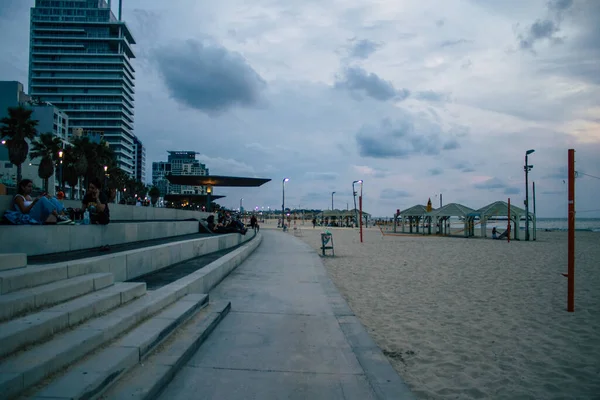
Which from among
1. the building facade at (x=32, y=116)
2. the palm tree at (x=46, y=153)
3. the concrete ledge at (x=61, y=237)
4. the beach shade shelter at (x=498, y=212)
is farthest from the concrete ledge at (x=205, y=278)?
the building facade at (x=32, y=116)

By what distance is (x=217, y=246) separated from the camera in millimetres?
14211

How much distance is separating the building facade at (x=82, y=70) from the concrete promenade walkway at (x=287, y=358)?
124932 millimetres

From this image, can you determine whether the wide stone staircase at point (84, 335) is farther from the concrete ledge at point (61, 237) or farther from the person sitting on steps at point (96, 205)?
the person sitting on steps at point (96, 205)

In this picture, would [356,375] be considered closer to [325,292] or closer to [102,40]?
[325,292]

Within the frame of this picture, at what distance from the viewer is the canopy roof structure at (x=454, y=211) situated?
36469 mm

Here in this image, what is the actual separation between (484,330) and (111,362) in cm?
537

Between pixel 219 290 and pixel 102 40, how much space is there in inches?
5600

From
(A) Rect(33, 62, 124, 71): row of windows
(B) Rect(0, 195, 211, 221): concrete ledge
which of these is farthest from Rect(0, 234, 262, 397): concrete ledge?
(A) Rect(33, 62, 124, 71): row of windows

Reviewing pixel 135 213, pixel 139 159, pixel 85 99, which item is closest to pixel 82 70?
pixel 85 99

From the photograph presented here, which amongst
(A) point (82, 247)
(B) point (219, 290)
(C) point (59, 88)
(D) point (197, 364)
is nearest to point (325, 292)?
(B) point (219, 290)

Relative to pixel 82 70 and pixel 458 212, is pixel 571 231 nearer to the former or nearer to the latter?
pixel 458 212

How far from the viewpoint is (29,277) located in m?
4.00

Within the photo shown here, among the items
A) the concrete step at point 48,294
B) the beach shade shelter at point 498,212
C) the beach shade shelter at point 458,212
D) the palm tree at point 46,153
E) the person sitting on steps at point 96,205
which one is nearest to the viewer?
the concrete step at point 48,294

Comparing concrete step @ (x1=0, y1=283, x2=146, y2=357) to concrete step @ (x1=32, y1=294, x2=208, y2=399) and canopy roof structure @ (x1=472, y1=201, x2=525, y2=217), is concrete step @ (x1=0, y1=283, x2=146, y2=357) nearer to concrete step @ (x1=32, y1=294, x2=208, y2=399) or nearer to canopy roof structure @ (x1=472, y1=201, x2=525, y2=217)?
concrete step @ (x1=32, y1=294, x2=208, y2=399)
